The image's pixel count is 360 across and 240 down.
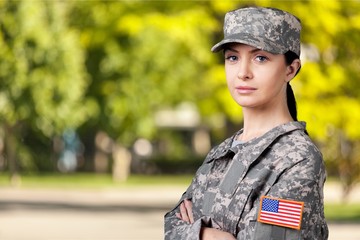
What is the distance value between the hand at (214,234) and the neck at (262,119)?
310 mm

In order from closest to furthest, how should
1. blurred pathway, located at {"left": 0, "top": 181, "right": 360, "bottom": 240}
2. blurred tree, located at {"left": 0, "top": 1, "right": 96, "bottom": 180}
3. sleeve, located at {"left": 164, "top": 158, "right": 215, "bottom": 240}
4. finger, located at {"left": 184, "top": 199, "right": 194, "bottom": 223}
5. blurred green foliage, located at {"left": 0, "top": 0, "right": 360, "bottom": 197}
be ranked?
sleeve, located at {"left": 164, "top": 158, "right": 215, "bottom": 240} → finger, located at {"left": 184, "top": 199, "right": 194, "bottom": 223} → blurred pathway, located at {"left": 0, "top": 181, "right": 360, "bottom": 240} → blurred green foliage, located at {"left": 0, "top": 0, "right": 360, "bottom": 197} → blurred tree, located at {"left": 0, "top": 1, "right": 96, "bottom": 180}

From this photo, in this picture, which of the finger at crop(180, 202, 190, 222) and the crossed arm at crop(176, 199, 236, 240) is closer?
the crossed arm at crop(176, 199, 236, 240)

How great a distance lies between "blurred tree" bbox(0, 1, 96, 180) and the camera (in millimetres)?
37594

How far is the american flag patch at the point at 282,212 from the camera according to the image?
9.80ft

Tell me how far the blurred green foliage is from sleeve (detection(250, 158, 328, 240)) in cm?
1647

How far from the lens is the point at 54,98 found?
39625 mm

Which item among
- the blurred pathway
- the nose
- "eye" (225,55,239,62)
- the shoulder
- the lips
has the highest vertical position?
"eye" (225,55,239,62)

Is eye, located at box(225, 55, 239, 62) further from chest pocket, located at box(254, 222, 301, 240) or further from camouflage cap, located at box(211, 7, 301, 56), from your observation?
chest pocket, located at box(254, 222, 301, 240)

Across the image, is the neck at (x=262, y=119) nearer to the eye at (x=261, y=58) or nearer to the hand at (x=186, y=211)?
the eye at (x=261, y=58)

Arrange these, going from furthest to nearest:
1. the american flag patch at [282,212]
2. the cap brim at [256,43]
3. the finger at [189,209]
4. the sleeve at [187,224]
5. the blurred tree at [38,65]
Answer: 1. the blurred tree at [38,65]
2. the finger at [189,209]
3. the sleeve at [187,224]
4. the cap brim at [256,43]
5. the american flag patch at [282,212]

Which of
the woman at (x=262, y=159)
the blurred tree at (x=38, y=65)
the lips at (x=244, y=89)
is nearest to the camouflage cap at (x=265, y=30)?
the woman at (x=262, y=159)

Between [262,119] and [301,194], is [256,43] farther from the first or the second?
[301,194]

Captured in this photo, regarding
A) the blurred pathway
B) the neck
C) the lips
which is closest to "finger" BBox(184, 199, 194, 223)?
the neck

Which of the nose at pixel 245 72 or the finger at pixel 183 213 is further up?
the nose at pixel 245 72
